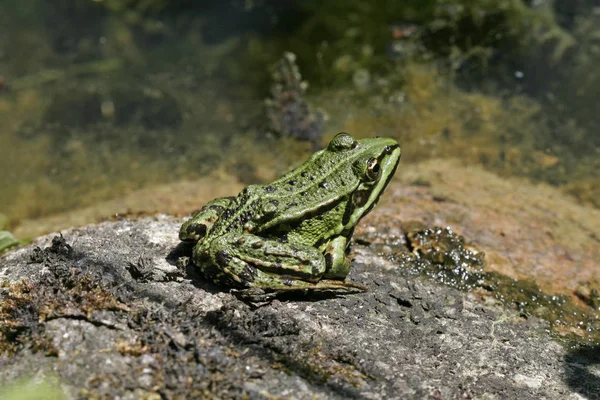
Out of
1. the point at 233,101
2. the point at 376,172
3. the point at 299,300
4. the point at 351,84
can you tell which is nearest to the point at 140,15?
the point at 233,101

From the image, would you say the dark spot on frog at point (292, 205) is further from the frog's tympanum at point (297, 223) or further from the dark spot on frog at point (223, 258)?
the dark spot on frog at point (223, 258)

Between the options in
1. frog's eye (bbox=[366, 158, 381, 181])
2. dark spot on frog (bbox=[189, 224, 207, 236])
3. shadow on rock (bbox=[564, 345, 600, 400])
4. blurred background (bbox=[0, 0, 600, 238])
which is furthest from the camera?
blurred background (bbox=[0, 0, 600, 238])

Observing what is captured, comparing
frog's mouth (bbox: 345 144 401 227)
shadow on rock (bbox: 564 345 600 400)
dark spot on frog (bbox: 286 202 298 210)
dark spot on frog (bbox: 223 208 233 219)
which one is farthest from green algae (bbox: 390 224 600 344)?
dark spot on frog (bbox: 223 208 233 219)

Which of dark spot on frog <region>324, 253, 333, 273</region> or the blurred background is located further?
the blurred background

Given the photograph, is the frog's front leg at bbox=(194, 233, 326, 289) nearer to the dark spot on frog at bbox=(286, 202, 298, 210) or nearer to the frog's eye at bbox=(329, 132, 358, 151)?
the dark spot on frog at bbox=(286, 202, 298, 210)

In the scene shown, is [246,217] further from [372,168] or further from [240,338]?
[372,168]

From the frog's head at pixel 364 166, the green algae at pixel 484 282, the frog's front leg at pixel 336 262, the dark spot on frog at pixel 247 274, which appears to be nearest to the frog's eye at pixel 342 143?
the frog's head at pixel 364 166

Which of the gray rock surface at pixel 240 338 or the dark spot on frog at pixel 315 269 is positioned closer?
the gray rock surface at pixel 240 338

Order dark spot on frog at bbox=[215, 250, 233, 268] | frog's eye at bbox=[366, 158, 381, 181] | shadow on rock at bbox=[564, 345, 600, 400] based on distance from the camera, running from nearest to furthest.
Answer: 1. shadow on rock at bbox=[564, 345, 600, 400]
2. dark spot on frog at bbox=[215, 250, 233, 268]
3. frog's eye at bbox=[366, 158, 381, 181]
